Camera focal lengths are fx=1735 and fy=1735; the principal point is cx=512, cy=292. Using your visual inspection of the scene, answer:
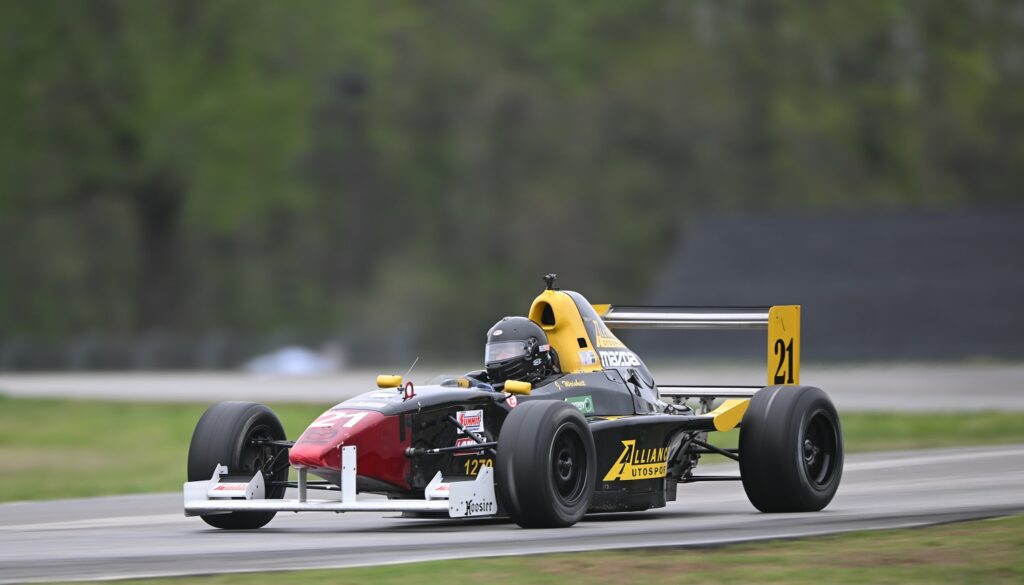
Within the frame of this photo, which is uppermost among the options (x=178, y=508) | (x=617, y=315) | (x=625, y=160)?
(x=625, y=160)

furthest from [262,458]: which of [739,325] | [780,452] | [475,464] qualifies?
[739,325]

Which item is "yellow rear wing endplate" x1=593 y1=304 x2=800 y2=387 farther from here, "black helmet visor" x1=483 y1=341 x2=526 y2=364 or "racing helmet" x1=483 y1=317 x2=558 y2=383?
"black helmet visor" x1=483 y1=341 x2=526 y2=364

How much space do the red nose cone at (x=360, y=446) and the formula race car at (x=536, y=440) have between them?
0.01 metres

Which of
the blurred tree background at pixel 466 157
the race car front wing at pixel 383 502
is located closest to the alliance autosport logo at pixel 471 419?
the race car front wing at pixel 383 502

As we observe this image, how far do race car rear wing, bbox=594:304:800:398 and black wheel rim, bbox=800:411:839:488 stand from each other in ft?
2.57

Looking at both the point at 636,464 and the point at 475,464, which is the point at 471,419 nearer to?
the point at 475,464

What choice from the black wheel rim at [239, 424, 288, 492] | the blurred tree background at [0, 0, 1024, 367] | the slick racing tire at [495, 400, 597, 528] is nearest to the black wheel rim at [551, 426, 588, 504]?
the slick racing tire at [495, 400, 597, 528]

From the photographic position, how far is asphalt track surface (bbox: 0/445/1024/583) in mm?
11391

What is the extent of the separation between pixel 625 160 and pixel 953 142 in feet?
50.6

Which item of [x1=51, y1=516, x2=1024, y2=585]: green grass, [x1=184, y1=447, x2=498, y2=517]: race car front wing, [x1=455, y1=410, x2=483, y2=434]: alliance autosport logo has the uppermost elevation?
[x1=455, y1=410, x2=483, y2=434]: alliance autosport logo

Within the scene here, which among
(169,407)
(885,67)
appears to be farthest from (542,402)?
(885,67)

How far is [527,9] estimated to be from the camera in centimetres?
8975

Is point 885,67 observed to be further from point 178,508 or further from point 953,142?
point 178,508

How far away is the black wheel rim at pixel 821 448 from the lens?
15336 mm
